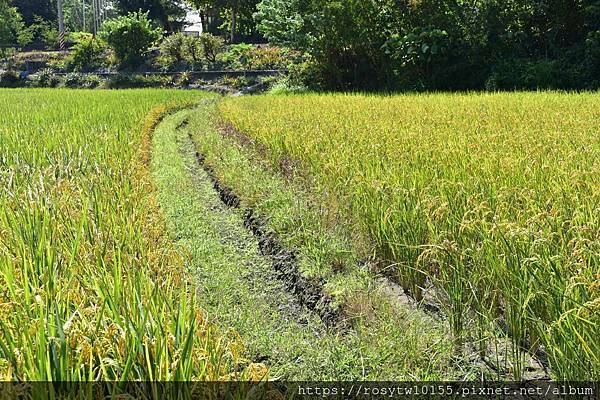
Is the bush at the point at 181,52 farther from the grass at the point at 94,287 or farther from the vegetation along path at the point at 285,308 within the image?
the vegetation along path at the point at 285,308

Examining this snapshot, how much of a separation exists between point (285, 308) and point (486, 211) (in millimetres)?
1117

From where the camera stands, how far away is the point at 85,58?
2895cm

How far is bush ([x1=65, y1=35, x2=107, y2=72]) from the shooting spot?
2862 cm

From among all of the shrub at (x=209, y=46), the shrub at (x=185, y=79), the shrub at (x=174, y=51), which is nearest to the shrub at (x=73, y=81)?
the shrub at (x=174, y=51)

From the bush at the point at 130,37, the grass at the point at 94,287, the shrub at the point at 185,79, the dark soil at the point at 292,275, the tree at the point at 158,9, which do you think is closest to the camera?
the grass at the point at 94,287

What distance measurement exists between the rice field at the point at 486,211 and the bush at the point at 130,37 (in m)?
23.0

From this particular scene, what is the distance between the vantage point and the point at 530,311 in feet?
6.55

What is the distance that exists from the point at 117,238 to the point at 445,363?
1664 mm

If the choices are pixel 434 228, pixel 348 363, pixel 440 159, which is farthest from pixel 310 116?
pixel 348 363

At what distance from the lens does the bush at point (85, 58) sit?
28625 millimetres

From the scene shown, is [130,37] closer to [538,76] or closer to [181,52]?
[181,52]

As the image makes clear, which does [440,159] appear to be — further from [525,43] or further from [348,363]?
[525,43]

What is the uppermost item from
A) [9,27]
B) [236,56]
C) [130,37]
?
[9,27]

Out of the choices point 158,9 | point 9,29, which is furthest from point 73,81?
point 158,9
